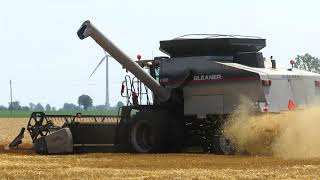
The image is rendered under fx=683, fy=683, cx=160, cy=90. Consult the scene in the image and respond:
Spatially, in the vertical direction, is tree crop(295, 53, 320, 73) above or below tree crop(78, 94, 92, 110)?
below

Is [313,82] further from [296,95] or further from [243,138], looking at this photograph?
[243,138]

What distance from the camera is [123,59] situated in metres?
17.8

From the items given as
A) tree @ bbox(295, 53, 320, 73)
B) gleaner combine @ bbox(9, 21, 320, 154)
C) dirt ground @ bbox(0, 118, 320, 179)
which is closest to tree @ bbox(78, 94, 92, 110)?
tree @ bbox(295, 53, 320, 73)

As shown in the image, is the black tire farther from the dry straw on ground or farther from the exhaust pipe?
the exhaust pipe

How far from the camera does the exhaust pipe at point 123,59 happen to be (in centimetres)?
1731

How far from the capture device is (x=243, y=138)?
16438 millimetres

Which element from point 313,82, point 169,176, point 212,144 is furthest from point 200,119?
point 169,176

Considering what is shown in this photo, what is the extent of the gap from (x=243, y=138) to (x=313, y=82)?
9.43 ft

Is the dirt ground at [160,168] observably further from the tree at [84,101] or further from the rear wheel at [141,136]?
the tree at [84,101]

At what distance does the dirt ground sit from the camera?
1101cm

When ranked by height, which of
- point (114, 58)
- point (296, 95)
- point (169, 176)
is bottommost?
point (169, 176)

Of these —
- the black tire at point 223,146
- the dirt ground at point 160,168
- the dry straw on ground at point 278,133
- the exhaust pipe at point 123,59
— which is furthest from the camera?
the exhaust pipe at point 123,59

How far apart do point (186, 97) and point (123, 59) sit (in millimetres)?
1916

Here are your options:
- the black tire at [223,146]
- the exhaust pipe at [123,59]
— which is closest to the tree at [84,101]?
the exhaust pipe at [123,59]
